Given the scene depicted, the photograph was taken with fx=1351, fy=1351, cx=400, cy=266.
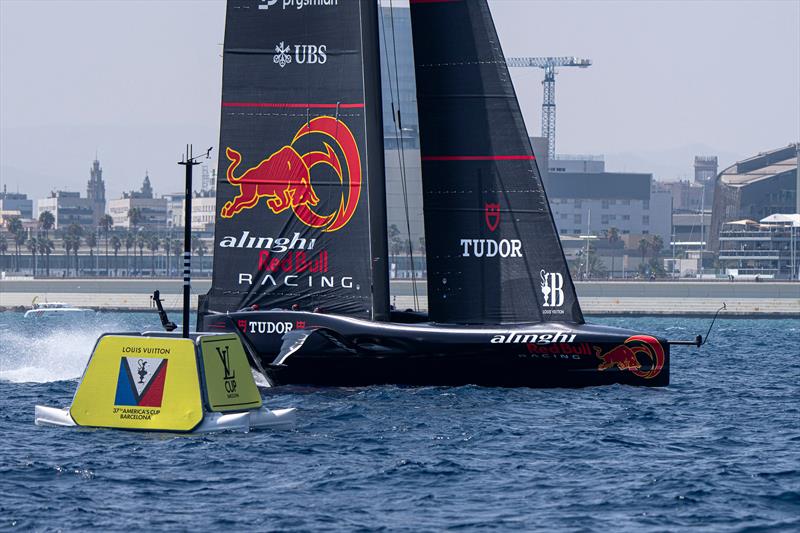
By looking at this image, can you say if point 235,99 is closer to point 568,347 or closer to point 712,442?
point 568,347

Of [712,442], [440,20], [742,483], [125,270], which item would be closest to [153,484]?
[742,483]

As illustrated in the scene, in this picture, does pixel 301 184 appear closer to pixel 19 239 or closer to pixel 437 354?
pixel 437 354

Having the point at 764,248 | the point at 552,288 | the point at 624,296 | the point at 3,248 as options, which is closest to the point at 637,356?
the point at 552,288

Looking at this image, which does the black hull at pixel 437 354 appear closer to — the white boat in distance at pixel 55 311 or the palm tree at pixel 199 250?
the white boat in distance at pixel 55 311

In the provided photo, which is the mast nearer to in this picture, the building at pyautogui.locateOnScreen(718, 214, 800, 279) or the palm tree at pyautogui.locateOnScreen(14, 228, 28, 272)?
the building at pyautogui.locateOnScreen(718, 214, 800, 279)

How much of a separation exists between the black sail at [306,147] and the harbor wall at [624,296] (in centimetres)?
7338

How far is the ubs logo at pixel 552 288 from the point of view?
26.8 metres

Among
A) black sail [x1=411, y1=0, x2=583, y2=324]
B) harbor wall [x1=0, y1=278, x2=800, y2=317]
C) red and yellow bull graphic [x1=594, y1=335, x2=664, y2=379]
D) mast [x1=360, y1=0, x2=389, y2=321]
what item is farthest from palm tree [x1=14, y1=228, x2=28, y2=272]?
red and yellow bull graphic [x1=594, y1=335, x2=664, y2=379]

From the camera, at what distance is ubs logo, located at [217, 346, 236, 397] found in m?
20.3

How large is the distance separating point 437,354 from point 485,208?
10.4 ft

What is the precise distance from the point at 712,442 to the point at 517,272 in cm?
711

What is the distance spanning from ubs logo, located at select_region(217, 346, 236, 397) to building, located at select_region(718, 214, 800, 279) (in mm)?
159992

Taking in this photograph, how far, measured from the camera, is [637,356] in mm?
26297

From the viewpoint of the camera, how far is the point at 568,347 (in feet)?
84.7
